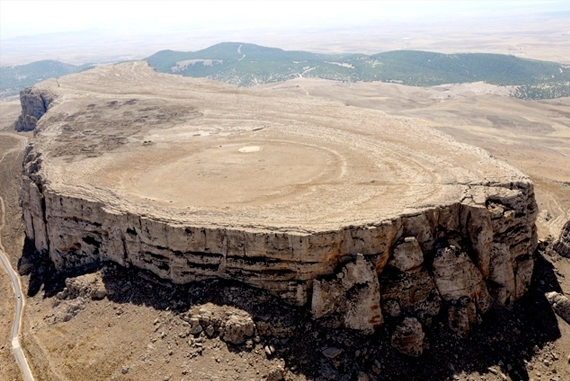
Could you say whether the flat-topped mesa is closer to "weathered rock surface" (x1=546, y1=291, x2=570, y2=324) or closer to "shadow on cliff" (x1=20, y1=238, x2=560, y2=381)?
"shadow on cliff" (x1=20, y1=238, x2=560, y2=381)

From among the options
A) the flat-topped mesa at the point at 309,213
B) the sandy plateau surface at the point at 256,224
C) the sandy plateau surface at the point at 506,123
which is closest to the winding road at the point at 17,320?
the sandy plateau surface at the point at 256,224

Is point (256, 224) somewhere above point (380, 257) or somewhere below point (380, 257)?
above

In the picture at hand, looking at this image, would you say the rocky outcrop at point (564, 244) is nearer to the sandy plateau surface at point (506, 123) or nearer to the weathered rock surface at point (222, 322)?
the sandy plateau surface at point (506, 123)

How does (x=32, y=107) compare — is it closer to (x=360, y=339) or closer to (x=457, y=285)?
(x=360, y=339)

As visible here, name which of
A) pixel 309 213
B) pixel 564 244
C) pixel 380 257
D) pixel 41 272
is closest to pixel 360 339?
pixel 380 257

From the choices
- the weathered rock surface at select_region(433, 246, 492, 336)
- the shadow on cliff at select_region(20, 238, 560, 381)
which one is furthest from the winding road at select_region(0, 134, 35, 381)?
the weathered rock surface at select_region(433, 246, 492, 336)

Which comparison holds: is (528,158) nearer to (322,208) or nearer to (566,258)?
(566,258)
